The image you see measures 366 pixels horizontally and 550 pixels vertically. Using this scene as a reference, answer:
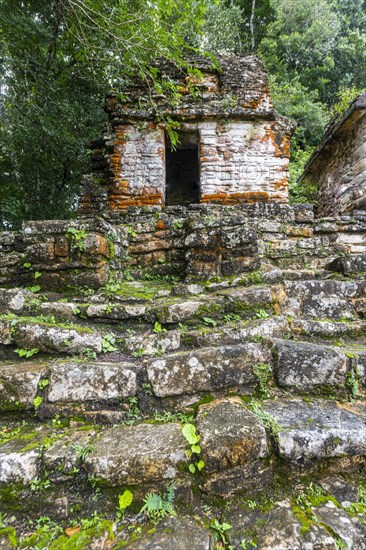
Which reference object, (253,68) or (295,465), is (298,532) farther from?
(253,68)

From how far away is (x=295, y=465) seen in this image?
137 centimetres

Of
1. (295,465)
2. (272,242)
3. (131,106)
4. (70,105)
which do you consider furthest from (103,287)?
(70,105)

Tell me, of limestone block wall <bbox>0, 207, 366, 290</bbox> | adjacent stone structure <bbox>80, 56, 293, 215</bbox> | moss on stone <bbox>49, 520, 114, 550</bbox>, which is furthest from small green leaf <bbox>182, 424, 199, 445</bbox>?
adjacent stone structure <bbox>80, 56, 293, 215</bbox>

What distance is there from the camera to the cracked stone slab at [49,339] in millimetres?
1828

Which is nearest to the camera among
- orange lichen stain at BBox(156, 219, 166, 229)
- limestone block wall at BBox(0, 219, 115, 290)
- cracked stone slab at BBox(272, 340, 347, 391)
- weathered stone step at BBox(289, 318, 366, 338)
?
cracked stone slab at BBox(272, 340, 347, 391)

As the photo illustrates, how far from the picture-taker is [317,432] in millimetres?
1411

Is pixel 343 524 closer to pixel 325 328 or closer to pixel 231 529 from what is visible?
pixel 231 529

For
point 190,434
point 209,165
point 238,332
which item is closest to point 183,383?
point 190,434

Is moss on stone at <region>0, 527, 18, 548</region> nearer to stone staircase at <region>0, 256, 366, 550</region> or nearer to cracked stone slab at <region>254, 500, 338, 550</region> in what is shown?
stone staircase at <region>0, 256, 366, 550</region>

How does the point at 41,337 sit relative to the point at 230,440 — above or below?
above

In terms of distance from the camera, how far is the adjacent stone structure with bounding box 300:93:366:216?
5.28m

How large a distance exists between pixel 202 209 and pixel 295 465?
3951 millimetres

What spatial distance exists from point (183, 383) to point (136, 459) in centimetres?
47

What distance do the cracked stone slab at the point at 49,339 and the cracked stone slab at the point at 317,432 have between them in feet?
3.96
